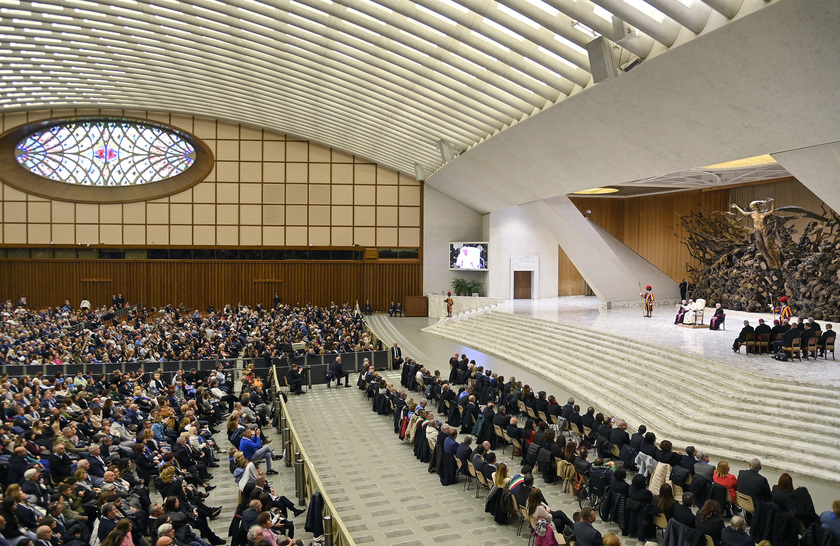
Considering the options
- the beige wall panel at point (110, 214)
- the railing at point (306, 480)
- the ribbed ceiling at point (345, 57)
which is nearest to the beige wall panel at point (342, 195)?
the ribbed ceiling at point (345, 57)

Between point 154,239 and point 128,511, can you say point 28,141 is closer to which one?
point 154,239

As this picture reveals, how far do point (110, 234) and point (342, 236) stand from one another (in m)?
10.8

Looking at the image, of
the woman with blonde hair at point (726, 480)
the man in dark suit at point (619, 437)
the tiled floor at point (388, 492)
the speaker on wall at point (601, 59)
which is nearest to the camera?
the woman with blonde hair at point (726, 480)

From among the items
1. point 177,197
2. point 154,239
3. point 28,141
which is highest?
point 28,141

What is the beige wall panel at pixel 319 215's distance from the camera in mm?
30375

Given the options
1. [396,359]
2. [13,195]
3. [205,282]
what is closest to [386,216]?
[205,282]

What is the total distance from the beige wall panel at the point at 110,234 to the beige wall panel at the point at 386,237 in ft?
39.7

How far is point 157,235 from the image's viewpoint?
29.7 m

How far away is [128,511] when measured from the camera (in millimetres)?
6312

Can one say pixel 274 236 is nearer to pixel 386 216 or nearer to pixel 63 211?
pixel 386 216

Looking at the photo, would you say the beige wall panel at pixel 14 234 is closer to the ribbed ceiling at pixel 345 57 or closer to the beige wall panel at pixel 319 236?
the ribbed ceiling at pixel 345 57

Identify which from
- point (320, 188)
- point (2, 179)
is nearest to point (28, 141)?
point (2, 179)

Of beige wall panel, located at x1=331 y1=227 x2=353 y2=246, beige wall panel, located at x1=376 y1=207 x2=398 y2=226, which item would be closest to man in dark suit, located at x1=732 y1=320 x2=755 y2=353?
beige wall panel, located at x1=376 y1=207 x2=398 y2=226

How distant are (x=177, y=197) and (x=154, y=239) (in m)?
2.28
